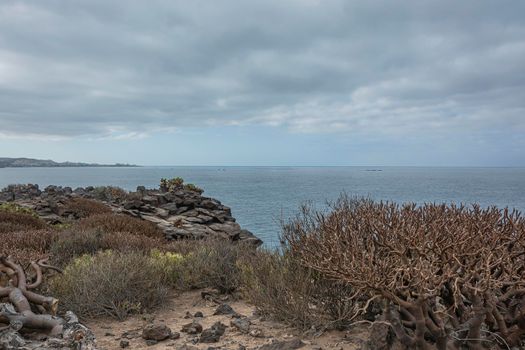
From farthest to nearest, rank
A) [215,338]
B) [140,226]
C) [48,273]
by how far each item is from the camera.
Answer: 1. [140,226]
2. [48,273]
3. [215,338]

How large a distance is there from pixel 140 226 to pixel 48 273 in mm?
6585

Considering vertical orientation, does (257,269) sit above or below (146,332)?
above

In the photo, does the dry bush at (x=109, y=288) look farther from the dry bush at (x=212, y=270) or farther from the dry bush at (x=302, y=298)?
the dry bush at (x=302, y=298)

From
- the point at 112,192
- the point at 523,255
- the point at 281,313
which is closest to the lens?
the point at 523,255

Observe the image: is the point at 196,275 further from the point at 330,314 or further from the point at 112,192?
the point at 112,192

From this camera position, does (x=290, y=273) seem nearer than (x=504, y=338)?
No


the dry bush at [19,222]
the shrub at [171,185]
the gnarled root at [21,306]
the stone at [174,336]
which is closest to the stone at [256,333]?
the stone at [174,336]

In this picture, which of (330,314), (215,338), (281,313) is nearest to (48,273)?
(215,338)

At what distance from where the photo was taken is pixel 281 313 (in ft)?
19.3

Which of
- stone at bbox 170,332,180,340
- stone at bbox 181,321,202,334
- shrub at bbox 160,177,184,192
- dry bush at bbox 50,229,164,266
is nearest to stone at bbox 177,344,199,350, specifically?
stone at bbox 170,332,180,340

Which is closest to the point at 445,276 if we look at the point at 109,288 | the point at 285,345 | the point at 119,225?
the point at 285,345

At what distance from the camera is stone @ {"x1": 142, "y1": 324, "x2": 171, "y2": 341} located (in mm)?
5430

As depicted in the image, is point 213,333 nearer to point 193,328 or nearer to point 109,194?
point 193,328

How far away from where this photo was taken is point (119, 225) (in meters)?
12.6
